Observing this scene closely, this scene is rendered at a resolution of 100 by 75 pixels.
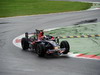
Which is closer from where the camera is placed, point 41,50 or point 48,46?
point 41,50

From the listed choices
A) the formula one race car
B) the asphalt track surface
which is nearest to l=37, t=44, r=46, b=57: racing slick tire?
the formula one race car

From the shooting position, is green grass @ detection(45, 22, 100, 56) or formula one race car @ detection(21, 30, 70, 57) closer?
formula one race car @ detection(21, 30, 70, 57)

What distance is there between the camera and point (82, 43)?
834 inches

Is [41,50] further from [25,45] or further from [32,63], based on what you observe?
[25,45]

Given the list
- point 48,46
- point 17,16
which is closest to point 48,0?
point 17,16

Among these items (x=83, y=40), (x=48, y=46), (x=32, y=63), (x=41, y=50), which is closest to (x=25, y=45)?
(x=48, y=46)

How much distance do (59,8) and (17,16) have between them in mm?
8160

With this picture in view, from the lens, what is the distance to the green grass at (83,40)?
62.7 ft

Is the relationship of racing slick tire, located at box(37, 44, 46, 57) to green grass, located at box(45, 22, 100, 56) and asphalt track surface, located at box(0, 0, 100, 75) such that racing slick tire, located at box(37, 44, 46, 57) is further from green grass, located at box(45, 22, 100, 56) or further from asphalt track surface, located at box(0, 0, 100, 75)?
green grass, located at box(45, 22, 100, 56)

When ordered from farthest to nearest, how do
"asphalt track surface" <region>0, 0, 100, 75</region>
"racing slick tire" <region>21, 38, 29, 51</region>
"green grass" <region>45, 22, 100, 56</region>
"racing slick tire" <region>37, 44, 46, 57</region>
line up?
"racing slick tire" <region>21, 38, 29, 51</region>, "green grass" <region>45, 22, 100, 56</region>, "racing slick tire" <region>37, 44, 46, 57</region>, "asphalt track surface" <region>0, 0, 100, 75</region>

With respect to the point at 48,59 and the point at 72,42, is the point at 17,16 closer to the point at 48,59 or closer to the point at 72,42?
the point at 72,42

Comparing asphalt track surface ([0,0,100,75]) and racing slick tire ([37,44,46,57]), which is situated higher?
racing slick tire ([37,44,46,57])

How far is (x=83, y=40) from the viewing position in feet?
72.6

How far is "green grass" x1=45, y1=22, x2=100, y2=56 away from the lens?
19125 mm
